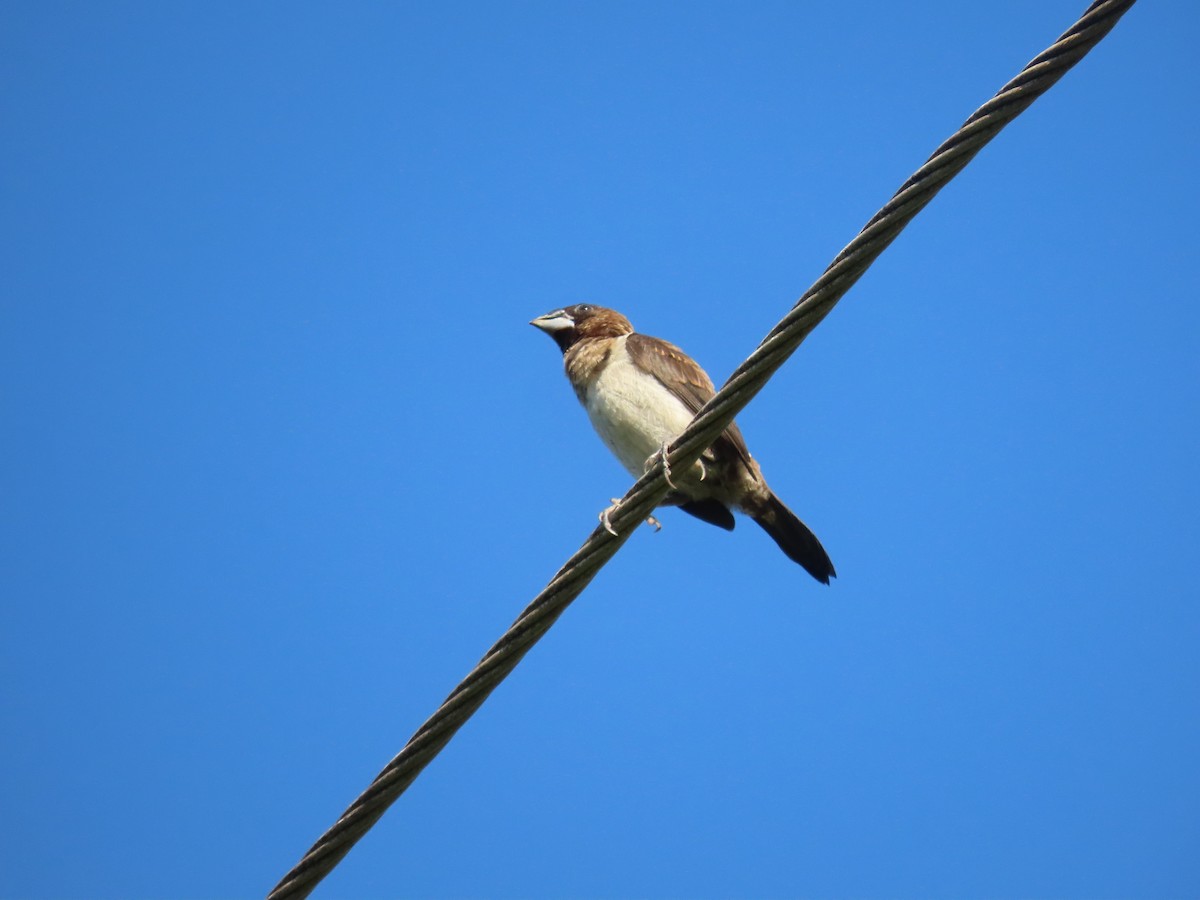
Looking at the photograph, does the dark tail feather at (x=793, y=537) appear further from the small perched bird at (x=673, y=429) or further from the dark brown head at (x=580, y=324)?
the dark brown head at (x=580, y=324)

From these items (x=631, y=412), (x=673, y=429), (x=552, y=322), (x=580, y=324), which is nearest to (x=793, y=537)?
(x=673, y=429)

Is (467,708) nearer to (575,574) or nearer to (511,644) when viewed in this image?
(511,644)

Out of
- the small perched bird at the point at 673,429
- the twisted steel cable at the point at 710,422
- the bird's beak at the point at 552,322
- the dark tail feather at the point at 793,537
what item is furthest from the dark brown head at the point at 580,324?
the twisted steel cable at the point at 710,422

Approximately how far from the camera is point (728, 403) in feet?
9.36

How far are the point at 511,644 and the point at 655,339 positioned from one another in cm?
306

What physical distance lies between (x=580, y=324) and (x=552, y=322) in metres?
0.22

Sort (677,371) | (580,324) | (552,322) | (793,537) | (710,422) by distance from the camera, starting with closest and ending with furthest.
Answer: (710,422)
(793,537)
(677,371)
(580,324)
(552,322)

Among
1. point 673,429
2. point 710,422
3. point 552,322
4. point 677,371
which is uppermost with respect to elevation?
point 552,322

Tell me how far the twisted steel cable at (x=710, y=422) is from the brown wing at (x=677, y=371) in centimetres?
210

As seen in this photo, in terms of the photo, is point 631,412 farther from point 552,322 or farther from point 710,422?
point 710,422

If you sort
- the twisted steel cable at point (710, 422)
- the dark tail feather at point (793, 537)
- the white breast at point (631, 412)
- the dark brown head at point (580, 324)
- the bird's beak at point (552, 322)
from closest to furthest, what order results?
the twisted steel cable at point (710, 422)
the dark tail feather at point (793, 537)
the white breast at point (631, 412)
the dark brown head at point (580, 324)
the bird's beak at point (552, 322)

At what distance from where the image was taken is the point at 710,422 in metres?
2.92

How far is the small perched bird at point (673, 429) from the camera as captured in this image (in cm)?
503

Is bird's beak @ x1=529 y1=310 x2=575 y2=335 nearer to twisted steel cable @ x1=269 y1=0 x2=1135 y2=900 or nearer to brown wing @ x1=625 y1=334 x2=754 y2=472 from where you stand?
brown wing @ x1=625 y1=334 x2=754 y2=472
